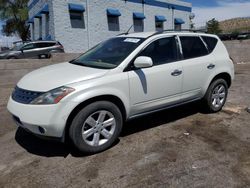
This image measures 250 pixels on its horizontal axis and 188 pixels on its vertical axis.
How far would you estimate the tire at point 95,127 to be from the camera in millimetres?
3598

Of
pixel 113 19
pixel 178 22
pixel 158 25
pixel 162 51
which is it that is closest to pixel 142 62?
pixel 162 51

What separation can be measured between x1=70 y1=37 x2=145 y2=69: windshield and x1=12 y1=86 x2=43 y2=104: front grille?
41.0 inches

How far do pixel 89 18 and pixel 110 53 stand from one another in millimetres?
15609

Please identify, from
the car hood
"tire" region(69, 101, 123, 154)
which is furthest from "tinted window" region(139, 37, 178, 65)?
"tire" region(69, 101, 123, 154)

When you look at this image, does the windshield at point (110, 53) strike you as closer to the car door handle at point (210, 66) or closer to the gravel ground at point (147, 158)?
the gravel ground at point (147, 158)

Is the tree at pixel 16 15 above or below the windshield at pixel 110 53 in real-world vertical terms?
above

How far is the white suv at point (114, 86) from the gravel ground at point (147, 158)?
15.0 inches

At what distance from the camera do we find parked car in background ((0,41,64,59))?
1544 centimetres

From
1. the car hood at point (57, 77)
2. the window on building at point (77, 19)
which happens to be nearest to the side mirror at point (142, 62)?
the car hood at point (57, 77)


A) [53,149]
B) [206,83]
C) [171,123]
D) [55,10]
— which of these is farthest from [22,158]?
[55,10]

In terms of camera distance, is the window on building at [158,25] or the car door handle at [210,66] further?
the window on building at [158,25]

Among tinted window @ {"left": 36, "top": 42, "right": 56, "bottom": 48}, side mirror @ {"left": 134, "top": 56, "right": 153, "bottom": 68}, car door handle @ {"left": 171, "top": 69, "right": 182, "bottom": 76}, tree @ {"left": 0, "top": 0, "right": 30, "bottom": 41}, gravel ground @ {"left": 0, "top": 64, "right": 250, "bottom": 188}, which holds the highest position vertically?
tree @ {"left": 0, "top": 0, "right": 30, "bottom": 41}

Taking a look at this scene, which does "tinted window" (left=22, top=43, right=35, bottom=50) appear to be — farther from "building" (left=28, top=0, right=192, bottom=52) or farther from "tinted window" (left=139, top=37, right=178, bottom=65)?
"tinted window" (left=139, top=37, right=178, bottom=65)

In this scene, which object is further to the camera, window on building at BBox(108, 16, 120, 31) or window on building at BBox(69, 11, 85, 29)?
window on building at BBox(108, 16, 120, 31)
